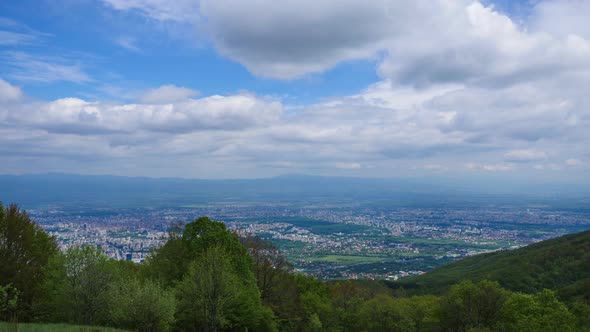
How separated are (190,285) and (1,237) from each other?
16.4 metres

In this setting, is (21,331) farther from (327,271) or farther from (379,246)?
(379,246)

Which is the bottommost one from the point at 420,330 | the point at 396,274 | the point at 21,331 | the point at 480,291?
the point at 396,274

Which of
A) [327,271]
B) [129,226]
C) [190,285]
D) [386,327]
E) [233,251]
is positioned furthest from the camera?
[129,226]


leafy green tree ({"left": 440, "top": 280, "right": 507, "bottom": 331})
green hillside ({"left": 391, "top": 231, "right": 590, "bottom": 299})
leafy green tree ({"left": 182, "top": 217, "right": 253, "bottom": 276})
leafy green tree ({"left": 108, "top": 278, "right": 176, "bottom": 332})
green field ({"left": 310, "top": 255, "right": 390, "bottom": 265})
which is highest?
leafy green tree ({"left": 182, "top": 217, "right": 253, "bottom": 276})

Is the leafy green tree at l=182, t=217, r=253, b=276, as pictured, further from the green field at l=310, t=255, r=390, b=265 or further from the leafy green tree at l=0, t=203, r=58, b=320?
the green field at l=310, t=255, r=390, b=265

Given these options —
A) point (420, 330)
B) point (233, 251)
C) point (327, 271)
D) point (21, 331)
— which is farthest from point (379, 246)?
point (21, 331)

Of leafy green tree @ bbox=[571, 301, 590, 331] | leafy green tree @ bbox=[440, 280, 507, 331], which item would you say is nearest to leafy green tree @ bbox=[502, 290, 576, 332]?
leafy green tree @ bbox=[571, 301, 590, 331]

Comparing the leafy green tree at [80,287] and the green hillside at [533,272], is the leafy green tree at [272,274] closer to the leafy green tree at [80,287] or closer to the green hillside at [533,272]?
the leafy green tree at [80,287]

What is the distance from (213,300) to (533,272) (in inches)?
3354

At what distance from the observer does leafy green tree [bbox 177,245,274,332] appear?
25.2 m

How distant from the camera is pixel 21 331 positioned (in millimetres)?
12000

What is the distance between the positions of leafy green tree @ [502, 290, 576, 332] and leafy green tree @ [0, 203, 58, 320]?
124ft

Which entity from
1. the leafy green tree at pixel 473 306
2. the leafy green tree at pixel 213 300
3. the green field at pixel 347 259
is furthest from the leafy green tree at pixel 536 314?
the green field at pixel 347 259

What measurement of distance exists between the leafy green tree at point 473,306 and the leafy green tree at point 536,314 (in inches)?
36.9
